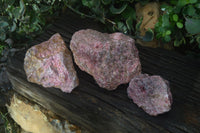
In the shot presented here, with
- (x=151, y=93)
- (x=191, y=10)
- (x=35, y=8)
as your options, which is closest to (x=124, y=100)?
(x=151, y=93)

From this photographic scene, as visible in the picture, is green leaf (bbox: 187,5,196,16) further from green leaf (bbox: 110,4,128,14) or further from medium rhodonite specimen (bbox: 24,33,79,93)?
medium rhodonite specimen (bbox: 24,33,79,93)

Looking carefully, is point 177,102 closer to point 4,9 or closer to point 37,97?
point 37,97

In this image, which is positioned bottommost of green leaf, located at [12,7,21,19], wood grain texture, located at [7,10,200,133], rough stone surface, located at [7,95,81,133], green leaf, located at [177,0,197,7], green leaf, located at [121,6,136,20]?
rough stone surface, located at [7,95,81,133]

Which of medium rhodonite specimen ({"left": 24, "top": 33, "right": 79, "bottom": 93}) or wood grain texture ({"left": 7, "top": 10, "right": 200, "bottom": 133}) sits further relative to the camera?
medium rhodonite specimen ({"left": 24, "top": 33, "right": 79, "bottom": 93})

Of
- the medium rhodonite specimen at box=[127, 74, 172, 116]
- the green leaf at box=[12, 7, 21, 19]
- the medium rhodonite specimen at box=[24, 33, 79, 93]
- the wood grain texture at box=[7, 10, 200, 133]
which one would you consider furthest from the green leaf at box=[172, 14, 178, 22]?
the green leaf at box=[12, 7, 21, 19]

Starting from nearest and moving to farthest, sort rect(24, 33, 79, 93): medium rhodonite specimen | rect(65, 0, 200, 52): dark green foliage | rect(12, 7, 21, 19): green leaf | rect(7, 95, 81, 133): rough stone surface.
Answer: rect(24, 33, 79, 93): medium rhodonite specimen < rect(65, 0, 200, 52): dark green foliage < rect(7, 95, 81, 133): rough stone surface < rect(12, 7, 21, 19): green leaf

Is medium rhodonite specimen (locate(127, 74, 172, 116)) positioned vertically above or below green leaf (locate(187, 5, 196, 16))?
below
